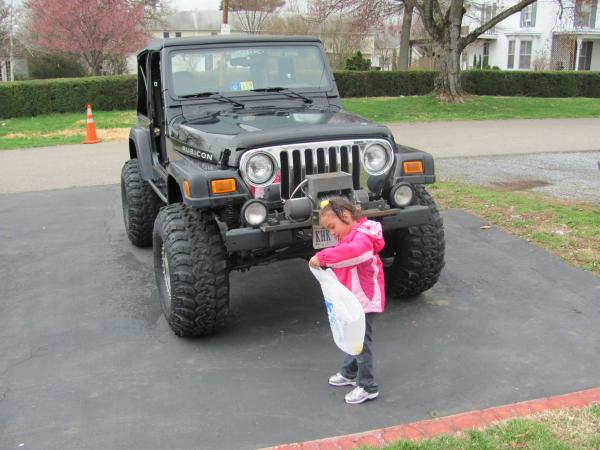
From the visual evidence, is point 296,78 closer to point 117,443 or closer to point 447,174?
point 117,443

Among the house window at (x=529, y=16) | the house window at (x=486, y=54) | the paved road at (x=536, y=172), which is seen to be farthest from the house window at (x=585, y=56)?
the paved road at (x=536, y=172)

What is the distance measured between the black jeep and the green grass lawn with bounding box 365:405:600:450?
143 cm

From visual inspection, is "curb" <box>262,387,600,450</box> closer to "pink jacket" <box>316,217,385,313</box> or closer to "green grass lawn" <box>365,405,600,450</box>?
"green grass lawn" <box>365,405,600,450</box>

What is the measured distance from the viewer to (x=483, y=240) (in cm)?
648

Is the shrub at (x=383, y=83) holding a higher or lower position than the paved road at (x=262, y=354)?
higher

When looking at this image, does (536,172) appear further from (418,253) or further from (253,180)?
(253,180)

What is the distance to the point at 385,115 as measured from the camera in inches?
767

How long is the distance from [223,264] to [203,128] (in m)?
1.07

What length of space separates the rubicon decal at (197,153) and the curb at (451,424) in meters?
2.06

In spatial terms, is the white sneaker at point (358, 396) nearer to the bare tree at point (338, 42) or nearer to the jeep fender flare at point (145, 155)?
the jeep fender flare at point (145, 155)

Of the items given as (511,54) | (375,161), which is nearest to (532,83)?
(511,54)

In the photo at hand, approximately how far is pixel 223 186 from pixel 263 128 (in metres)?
0.60

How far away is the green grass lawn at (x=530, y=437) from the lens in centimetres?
302

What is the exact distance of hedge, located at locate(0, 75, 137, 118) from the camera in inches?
787
